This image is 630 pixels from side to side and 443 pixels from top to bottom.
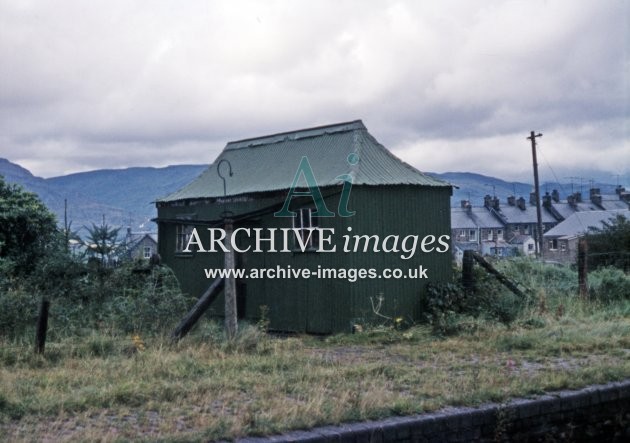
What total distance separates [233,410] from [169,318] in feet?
17.2

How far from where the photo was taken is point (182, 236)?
18266mm

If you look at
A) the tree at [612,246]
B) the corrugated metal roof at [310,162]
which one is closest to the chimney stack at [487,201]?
the tree at [612,246]

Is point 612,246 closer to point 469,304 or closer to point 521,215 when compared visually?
point 469,304

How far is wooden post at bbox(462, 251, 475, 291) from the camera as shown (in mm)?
15336

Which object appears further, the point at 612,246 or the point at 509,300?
the point at 612,246

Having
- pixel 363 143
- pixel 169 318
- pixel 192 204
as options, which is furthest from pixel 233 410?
pixel 192 204

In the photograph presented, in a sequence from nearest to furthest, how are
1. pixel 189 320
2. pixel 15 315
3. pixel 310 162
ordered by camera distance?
pixel 15 315 < pixel 189 320 < pixel 310 162

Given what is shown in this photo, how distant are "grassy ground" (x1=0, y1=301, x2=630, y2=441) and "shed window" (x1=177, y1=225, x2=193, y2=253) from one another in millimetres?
6216

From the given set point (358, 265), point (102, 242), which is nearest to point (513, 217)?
point (358, 265)

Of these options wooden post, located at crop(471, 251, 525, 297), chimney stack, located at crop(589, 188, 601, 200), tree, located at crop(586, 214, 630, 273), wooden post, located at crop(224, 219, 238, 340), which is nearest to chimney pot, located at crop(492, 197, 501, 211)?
chimney stack, located at crop(589, 188, 601, 200)

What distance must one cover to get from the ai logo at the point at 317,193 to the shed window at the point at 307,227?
0.13m

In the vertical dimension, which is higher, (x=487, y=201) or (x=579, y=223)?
(x=487, y=201)

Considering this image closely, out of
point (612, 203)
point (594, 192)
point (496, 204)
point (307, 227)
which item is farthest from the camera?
point (594, 192)

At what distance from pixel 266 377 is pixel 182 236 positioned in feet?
33.5
